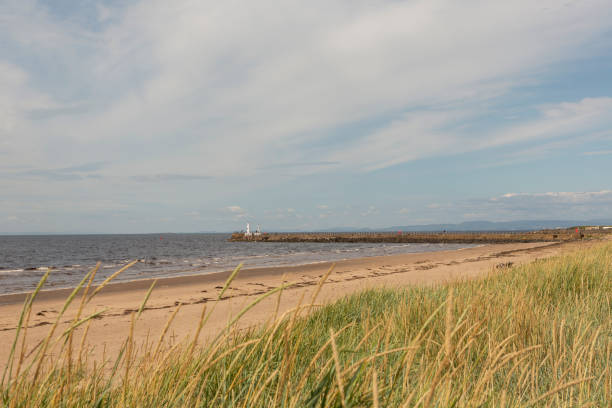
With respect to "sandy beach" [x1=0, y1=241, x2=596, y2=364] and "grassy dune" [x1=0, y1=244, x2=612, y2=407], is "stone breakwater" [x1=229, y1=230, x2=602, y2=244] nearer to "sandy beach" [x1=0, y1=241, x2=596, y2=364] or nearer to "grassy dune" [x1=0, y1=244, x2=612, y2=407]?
"sandy beach" [x1=0, y1=241, x2=596, y2=364]

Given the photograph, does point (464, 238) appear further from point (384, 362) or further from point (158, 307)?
point (384, 362)

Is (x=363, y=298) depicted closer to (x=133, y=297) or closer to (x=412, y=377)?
(x=412, y=377)

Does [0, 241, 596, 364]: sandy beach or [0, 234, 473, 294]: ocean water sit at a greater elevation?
[0, 241, 596, 364]: sandy beach

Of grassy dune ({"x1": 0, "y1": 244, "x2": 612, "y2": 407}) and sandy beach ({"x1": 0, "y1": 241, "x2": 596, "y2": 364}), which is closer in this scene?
grassy dune ({"x1": 0, "y1": 244, "x2": 612, "y2": 407})

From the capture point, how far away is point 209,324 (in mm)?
8961

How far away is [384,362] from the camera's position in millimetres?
2461

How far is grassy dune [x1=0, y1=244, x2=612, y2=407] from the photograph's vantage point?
1.88 m

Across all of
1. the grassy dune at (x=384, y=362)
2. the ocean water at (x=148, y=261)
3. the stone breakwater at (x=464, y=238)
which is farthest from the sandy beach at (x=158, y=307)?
the stone breakwater at (x=464, y=238)

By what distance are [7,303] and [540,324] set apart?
1690 centimetres

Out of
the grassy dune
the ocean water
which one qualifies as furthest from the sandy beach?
the ocean water

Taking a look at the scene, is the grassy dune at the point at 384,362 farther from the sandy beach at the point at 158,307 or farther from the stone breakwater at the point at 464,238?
the stone breakwater at the point at 464,238

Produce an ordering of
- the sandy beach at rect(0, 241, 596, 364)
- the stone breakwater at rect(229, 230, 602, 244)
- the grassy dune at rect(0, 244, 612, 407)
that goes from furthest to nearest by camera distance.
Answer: the stone breakwater at rect(229, 230, 602, 244), the sandy beach at rect(0, 241, 596, 364), the grassy dune at rect(0, 244, 612, 407)

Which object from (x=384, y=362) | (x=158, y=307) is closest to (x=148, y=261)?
(x=158, y=307)

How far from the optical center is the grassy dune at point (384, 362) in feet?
6.17
